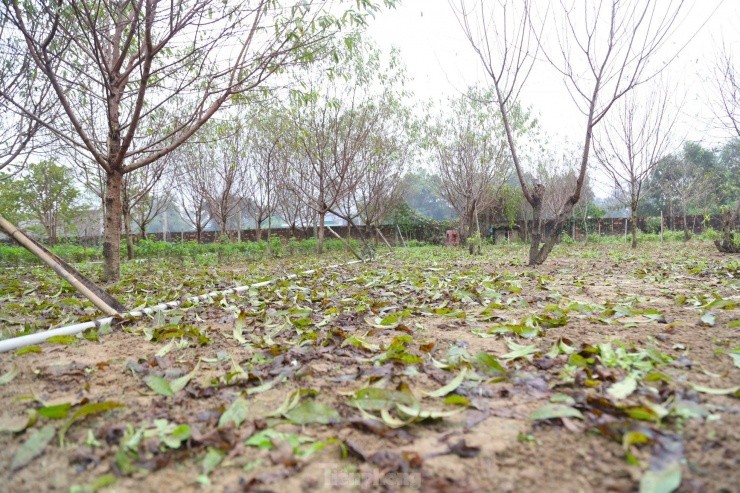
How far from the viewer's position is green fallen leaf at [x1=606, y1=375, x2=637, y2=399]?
4.93 feet

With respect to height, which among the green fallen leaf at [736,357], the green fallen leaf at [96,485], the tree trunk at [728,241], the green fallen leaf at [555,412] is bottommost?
the green fallen leaf at [96,485]

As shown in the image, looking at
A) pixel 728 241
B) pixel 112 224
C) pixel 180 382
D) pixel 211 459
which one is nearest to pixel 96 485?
pixel 211 459

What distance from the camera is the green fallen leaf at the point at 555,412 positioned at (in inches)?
53.5

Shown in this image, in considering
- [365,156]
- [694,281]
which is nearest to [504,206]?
[365,156]

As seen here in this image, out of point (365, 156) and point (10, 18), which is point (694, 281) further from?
point (365, 156)

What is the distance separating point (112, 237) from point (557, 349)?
5.74 meters

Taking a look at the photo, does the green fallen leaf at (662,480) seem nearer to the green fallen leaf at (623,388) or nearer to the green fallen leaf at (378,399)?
the green fallen leaf at (623,388)

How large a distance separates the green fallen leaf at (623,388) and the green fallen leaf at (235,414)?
1.22 meters

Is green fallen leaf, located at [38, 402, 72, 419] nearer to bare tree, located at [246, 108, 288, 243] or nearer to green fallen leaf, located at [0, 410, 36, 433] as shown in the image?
green fallen leaf, located at [0, 410, 36, 433]

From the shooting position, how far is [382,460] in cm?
116

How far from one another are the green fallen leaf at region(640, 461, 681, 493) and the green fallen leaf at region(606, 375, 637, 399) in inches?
17.7

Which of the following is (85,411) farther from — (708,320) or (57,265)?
(708,320)

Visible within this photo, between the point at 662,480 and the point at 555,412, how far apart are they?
38 cm

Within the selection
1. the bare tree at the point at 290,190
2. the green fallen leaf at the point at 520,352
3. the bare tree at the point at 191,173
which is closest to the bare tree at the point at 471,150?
the bare tree at the point at 290,190
